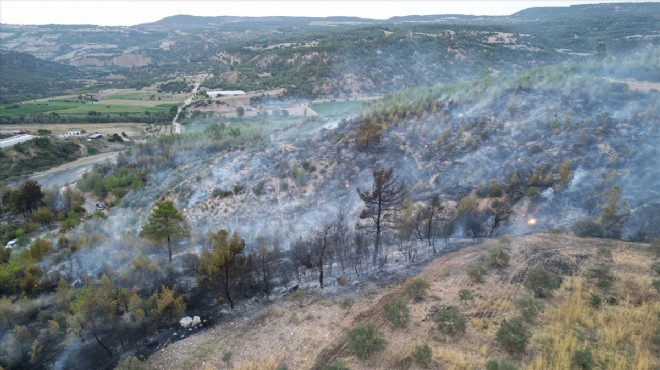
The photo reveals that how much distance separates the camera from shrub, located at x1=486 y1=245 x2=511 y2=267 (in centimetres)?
1736

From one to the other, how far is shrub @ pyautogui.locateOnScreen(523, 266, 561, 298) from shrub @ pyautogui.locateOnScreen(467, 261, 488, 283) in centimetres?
164

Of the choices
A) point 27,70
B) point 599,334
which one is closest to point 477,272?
point 599,334

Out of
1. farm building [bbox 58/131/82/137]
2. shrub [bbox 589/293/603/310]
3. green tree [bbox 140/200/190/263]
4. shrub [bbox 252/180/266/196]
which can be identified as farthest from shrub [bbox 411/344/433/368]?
farm building [bbox 58/131/82/137]

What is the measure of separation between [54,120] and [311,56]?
2421 inches

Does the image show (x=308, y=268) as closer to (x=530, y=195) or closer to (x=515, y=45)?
(x=530, y=195)

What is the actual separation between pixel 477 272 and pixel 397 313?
14.5ft

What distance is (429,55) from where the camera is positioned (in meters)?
98.2

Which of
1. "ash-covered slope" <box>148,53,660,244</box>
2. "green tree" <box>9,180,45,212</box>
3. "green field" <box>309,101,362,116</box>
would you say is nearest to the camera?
"ash-covered slope" <box>148,53,660,244</box>

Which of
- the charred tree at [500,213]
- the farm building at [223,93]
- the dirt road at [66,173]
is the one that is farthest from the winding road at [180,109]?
the charred tree at [500,213]

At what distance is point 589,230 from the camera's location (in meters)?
19.8

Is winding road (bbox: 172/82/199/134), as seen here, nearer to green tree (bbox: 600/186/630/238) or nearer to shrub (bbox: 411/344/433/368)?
green tree (bbox: 600/186/630/238)

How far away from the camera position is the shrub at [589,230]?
64.7 ft

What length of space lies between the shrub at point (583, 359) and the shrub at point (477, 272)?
5.20m

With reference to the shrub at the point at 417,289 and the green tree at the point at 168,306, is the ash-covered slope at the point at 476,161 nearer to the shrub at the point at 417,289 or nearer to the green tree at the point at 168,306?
the green tree at the point at 168,306
